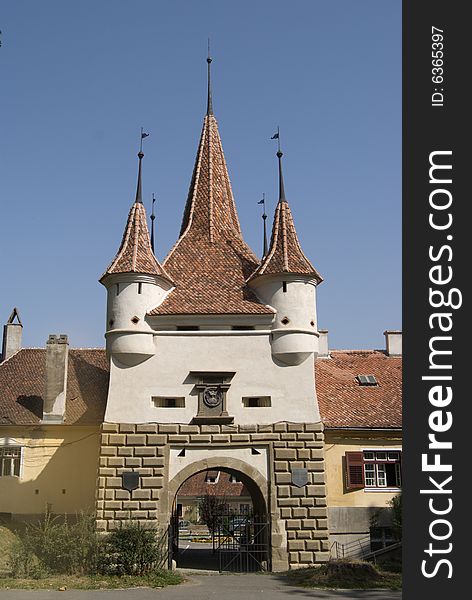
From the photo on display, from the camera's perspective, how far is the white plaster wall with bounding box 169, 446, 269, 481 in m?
22.2

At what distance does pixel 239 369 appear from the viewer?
75.8 feet

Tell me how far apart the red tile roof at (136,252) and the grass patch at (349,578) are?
10.4 metres

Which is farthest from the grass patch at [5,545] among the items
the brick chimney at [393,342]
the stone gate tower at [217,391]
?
the brick chimney at [393,342]

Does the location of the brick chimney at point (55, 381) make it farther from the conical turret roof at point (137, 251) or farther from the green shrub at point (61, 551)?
the green shrub at point (61, 551)

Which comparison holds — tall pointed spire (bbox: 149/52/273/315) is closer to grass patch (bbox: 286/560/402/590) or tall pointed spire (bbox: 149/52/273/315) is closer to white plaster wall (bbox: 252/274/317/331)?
white plaster wall (bbox: 252/274/317/331)

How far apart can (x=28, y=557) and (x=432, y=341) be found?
1271 cm

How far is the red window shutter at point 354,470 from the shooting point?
76.5 feet

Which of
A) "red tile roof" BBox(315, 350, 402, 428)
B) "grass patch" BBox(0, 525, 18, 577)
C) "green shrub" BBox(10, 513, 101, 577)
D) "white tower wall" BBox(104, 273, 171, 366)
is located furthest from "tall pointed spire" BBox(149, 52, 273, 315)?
"grass patch" BBox(0, 525, 18, 577)

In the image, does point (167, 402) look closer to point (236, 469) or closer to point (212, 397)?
point (212, 397)

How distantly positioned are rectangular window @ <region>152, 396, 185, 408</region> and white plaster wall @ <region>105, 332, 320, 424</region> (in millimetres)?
168

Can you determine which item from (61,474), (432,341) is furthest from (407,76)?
(61,474)

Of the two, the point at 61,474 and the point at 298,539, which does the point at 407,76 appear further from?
the point at 61,474

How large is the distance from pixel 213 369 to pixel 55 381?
614 centimetres

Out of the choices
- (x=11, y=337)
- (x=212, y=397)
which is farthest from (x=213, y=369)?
(x=11, y=337)
